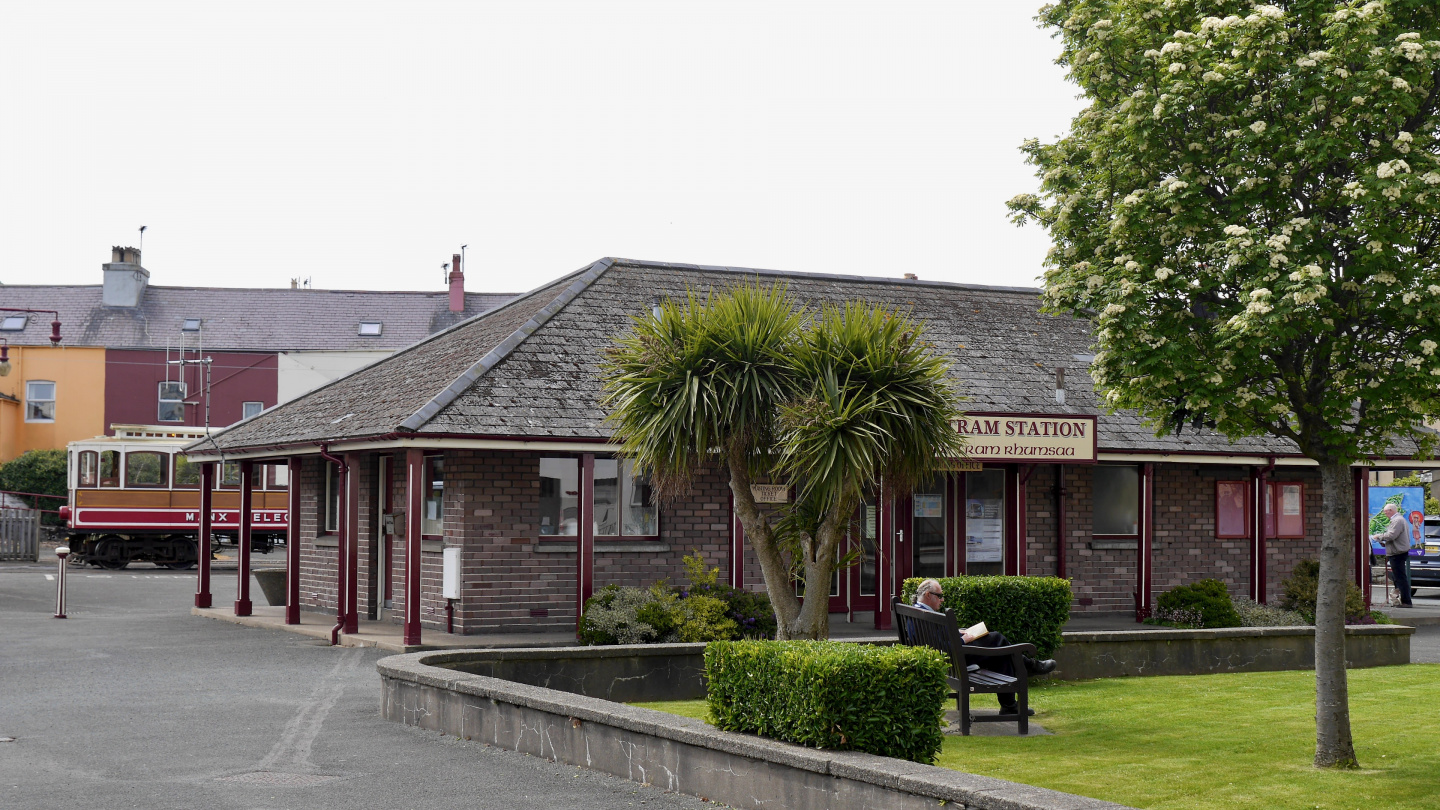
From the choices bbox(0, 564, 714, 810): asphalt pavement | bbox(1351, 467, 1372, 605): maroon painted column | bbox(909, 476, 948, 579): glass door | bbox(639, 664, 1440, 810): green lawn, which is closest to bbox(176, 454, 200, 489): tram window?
bbox(0, 564, 714, 810): asphalt pavement

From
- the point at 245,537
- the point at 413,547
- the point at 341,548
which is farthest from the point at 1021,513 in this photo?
the point at 245,537

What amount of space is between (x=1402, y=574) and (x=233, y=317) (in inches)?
1501

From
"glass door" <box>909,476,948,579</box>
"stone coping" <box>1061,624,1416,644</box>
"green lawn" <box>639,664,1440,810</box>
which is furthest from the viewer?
"glass door" <box>909,476,948,579</box>

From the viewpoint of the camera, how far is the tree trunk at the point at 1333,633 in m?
8.95

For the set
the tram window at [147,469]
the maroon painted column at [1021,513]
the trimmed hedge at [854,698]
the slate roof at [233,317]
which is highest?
the slate roof at [233,317]

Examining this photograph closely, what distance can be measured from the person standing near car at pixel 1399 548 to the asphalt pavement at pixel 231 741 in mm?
17134

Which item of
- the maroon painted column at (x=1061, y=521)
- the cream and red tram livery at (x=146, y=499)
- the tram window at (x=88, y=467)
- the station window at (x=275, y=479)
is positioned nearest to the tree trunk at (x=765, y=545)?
the maroon painted column at (x=1061, y=521)

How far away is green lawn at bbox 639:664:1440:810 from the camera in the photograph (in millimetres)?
8227

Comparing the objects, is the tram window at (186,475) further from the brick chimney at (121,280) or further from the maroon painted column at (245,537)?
the brick chimney at (121,280)

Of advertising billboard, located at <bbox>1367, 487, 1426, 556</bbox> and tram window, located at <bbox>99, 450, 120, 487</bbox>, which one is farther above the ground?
tram window, located at <bbox>99, 450, 120, 487</bbox>

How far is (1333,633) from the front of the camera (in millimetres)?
9031

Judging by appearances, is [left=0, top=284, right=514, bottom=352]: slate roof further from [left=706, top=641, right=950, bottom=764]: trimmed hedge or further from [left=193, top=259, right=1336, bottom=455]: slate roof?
[left=706, top=641, right=950, bottom=764]: trimmed hedge

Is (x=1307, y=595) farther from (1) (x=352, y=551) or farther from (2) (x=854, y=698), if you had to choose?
(2) (x=854, y=698)

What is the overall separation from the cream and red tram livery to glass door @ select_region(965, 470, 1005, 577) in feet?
60.8
